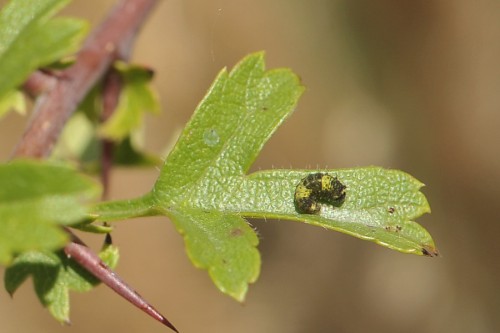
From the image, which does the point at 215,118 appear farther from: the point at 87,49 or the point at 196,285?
the point at 196,285

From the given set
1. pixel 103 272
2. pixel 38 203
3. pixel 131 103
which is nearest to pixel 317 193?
pixel 103 272

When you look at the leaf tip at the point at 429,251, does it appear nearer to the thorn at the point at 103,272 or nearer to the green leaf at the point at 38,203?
the thorn at the point at 103,272

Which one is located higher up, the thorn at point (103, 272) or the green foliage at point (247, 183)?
the green foliage at point (247, 183)

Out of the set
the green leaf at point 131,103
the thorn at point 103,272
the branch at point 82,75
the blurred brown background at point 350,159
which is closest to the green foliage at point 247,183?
the thorn at point 103,272

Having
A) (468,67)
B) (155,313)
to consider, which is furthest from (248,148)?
(468,67)

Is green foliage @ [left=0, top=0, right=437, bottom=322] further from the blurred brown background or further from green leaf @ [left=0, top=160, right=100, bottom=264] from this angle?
the blurred brown background
